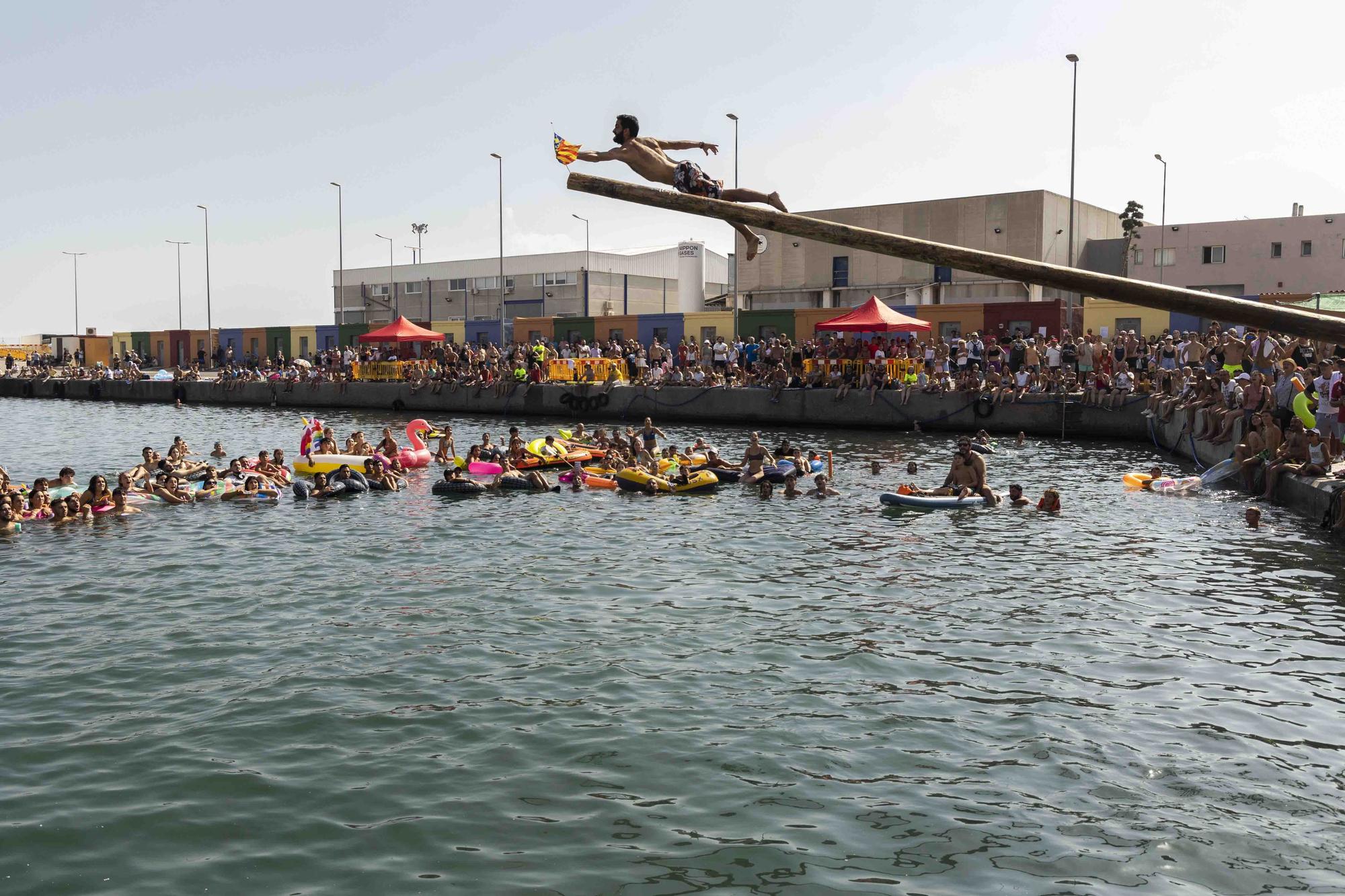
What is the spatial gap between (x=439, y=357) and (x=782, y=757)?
4526cm

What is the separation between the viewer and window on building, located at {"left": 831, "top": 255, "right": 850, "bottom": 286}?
62.1 m

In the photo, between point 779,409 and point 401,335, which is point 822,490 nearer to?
point 779,409

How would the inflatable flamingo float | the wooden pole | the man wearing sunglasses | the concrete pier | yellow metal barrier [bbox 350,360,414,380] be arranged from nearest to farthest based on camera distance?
the wooden pole, the man wearing sunglasses, the inflatable flamingo float, the concrete pier, yellow metal barrier [bbox 350,360,414,380]

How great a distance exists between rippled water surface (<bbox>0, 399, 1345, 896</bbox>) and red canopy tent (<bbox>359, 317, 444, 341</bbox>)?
32706mm

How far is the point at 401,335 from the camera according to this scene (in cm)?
5012

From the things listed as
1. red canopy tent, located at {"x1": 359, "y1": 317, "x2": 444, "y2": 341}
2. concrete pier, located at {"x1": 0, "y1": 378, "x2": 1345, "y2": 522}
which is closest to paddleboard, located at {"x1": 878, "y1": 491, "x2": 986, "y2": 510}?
concrete pier, located at {"x1": 0, "y1": 378, "x2": 1345, "y2": 522}

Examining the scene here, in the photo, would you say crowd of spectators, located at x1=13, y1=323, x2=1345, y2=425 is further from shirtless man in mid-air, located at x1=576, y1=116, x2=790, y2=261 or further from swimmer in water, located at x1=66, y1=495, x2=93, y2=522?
swimmer in water, located at x1=66, y1=495, x2=93, y2=522

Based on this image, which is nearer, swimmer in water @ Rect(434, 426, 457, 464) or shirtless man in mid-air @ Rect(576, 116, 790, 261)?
shirtless man in mid-air @ Rect(576, 116, 790, 261)

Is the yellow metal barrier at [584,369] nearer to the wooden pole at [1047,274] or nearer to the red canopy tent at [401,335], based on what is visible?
the red canopy tent at [401,335]

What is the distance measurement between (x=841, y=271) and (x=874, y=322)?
86.6 ft

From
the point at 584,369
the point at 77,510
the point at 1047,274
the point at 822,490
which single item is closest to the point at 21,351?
the point at 584,369

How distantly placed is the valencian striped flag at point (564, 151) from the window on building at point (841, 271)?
5515 centimetres

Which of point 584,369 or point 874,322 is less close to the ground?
point 874,322

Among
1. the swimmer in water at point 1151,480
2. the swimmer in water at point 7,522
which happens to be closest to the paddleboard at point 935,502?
the swimmer in water at point 1151,480
